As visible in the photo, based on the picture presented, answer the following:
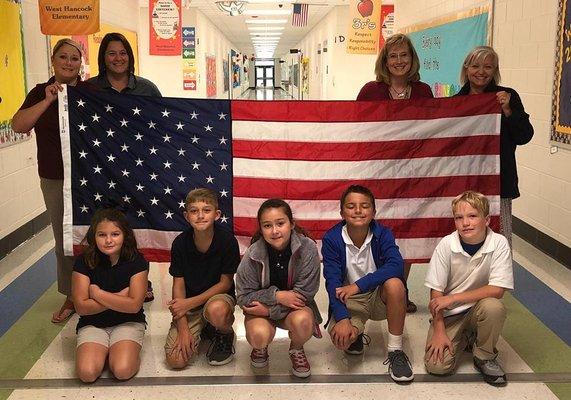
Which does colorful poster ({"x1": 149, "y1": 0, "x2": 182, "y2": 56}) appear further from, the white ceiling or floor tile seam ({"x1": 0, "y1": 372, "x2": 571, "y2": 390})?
floor tile seam ({"x1": 0, "y1": 372, "x2": 571, "y2": 390})

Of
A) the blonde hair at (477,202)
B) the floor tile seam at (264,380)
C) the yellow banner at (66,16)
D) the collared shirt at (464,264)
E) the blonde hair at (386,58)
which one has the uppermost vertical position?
the yellow banner at (66,16)

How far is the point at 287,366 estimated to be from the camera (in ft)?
10.7

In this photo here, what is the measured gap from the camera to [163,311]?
4.04 m

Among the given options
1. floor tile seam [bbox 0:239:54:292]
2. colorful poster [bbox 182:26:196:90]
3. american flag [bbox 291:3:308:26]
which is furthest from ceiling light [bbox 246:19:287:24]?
floor tile seam [bbox 0:239:54:292]

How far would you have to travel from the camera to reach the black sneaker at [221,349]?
3275 millimetres

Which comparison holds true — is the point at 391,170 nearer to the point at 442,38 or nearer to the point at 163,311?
the point at 163,311

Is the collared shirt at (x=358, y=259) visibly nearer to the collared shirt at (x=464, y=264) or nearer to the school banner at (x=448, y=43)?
the collared shirt at (x=464, y=264)

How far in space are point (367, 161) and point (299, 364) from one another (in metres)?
1.38

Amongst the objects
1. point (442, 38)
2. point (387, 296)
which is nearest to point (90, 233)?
point (387, 296)

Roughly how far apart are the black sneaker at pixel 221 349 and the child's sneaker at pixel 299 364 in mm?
365

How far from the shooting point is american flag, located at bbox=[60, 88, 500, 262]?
12.3ft

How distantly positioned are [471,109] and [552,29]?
6.79ft

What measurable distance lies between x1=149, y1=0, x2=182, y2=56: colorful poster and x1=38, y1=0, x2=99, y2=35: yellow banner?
20.2 feet

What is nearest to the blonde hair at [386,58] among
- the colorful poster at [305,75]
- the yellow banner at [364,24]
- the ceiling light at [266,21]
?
the yellow banner at [364,24]
